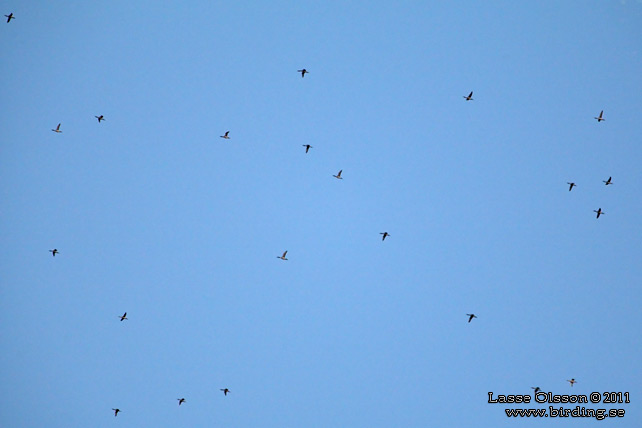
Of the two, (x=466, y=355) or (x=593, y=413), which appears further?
(x=466, y=355)

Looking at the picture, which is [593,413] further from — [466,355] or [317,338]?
[317,338]

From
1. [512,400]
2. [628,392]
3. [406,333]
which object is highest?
[406,333]

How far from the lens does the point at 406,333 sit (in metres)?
158

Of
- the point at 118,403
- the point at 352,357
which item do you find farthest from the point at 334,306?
the point at 118,403

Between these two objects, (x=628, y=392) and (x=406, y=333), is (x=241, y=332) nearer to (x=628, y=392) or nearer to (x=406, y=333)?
(x=406, y=333)

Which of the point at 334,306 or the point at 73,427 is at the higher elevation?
the point at 334,306

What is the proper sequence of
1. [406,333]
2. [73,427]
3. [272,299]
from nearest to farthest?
[73,427]
[406,333]
[272,299]

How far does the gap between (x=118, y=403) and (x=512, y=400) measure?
5910cm

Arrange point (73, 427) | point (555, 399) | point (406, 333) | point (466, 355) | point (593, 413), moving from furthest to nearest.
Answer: point (406, 333)
point (466, 355)
point (73, 427)
point (593, 413)
point (555, 399)

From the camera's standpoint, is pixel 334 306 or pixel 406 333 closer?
pixel 406 333

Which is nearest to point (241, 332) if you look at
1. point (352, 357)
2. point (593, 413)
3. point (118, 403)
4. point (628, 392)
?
point (352, 357)

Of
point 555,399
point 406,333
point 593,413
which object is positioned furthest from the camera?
point 406,333

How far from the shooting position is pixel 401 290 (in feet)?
614

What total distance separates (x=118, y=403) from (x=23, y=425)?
11493 millimetres
